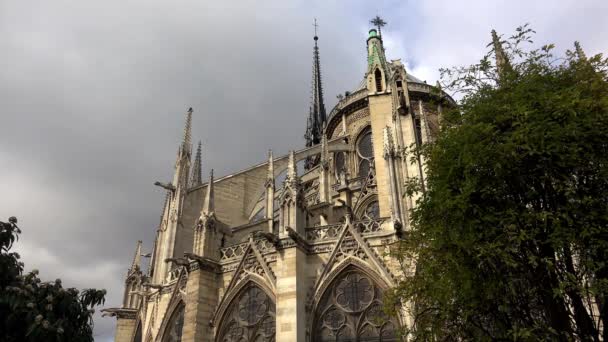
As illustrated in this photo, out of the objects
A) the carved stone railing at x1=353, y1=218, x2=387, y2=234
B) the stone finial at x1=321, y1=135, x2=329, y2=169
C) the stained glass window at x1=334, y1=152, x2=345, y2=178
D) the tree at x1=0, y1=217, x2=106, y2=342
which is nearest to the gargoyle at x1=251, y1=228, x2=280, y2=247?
the carved stone railing at x1=353, y1=218, x2=387, y2=234

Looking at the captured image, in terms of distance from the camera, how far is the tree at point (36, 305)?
7230 millimetres

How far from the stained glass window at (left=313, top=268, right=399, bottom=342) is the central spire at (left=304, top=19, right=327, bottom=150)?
1197 inches

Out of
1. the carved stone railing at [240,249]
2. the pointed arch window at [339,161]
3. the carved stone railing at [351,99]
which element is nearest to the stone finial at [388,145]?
the carved stone railing at [240,249]

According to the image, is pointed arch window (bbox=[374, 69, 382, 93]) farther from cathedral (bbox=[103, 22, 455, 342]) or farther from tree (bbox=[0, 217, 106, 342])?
tree (bbox=[0, 217, 106, 342])

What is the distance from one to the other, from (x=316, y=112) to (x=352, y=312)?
36.8m

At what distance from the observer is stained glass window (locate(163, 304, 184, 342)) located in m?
16.6

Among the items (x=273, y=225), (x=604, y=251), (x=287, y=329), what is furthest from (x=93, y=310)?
A: (x=273, y=225)

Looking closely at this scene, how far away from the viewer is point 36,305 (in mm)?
7535

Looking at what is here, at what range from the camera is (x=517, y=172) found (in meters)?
7.86

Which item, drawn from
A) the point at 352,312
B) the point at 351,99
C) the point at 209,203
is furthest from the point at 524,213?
the point at 351,99

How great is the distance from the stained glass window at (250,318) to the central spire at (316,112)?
29572 mm

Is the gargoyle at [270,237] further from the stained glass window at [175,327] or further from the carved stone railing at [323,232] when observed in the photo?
the stained glass window at [175,327]

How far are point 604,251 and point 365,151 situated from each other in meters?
22.3

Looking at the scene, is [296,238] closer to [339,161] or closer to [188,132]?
[188,132]
